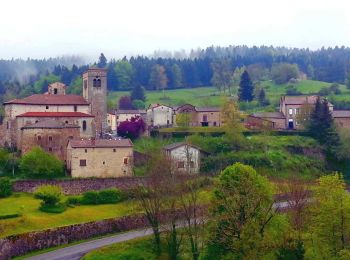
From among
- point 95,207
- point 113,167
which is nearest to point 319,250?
point 95,207

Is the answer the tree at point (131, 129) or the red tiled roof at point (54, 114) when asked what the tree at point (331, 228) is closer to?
the tree at point (131, 129)

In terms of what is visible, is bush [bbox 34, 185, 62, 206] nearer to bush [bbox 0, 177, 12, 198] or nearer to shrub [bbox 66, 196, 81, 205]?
shrub [bbox 66, 196, 81, 205]

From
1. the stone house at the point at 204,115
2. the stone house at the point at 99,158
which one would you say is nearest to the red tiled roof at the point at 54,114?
the stone house at the point at 99,158

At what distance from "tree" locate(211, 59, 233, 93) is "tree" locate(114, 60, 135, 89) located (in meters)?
18.7

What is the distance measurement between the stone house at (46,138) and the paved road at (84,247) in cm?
1727

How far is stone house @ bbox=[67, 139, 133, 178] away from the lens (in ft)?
193

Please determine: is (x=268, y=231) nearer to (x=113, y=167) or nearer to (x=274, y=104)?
(x=113, y=167)

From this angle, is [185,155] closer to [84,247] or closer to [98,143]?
[98,143]

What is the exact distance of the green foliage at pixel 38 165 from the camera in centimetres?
5700

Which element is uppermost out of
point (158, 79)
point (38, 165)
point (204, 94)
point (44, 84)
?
point (158, 79)

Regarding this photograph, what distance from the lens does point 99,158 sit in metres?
59.4

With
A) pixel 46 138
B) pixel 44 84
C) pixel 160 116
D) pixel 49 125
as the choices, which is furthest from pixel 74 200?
pixel 44 84

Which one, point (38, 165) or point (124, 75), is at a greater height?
point (124, 75)

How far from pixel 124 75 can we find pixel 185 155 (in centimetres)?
7742
